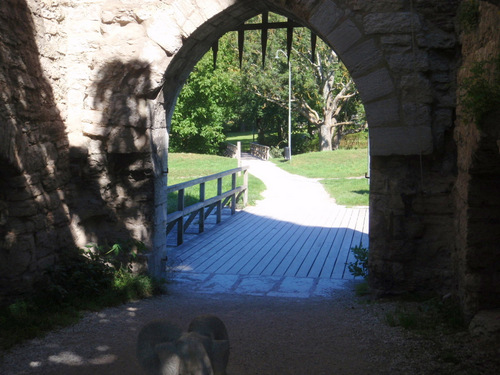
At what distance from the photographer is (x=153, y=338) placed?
310 cm

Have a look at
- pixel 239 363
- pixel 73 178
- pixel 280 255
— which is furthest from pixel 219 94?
pixel 239 363

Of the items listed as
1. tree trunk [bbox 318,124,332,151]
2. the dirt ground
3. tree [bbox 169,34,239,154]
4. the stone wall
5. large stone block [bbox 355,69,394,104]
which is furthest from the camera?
tree [bbox 169,34,239,154]

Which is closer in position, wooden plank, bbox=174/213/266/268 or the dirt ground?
the dirt ground

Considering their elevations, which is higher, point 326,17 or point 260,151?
point 326,17

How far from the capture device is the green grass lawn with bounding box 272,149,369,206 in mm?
15143

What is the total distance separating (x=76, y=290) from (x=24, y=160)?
53.0 inches

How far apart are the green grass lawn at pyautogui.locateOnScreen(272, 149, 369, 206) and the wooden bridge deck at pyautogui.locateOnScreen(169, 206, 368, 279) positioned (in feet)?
9.97

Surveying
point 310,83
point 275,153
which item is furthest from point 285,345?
point 275,153

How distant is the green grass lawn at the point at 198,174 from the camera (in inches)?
576

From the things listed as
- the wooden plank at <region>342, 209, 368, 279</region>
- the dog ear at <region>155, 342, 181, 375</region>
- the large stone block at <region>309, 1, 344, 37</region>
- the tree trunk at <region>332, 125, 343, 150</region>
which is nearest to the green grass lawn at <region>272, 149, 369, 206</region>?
the wooden plank at <region>342, 209, 368, 279</region>

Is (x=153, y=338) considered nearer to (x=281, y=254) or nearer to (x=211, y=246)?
(x=281, y=254)

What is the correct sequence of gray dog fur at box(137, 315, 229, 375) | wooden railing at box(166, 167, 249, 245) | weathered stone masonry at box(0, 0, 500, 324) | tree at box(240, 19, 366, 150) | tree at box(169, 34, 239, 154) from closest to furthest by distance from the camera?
gray dog fur at box(137, 315, 229, 375)
weathered stone masonry at box(0, 0, 500, 324)
wooden railing at box(166, 167, 249, 245)
tree at box(240, 19, 366, 150)
tree at box(169, 34, 239, 154)

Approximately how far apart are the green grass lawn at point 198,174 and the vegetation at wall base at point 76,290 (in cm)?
613

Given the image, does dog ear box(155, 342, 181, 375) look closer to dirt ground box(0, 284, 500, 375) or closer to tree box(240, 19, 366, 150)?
dirt ground box(0, 284, 500, 375)
